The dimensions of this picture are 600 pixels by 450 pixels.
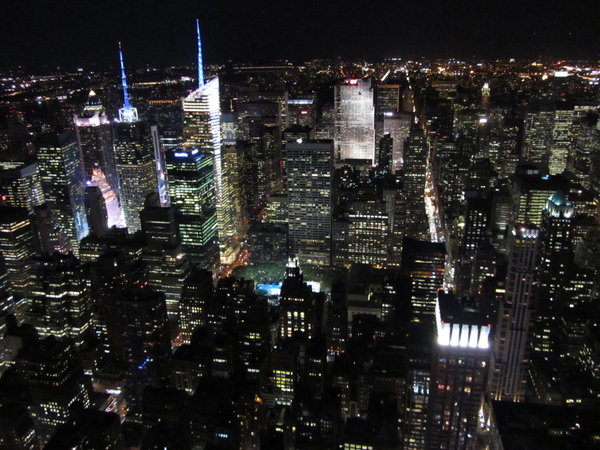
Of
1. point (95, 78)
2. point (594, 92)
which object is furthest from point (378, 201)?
point (594, 92)

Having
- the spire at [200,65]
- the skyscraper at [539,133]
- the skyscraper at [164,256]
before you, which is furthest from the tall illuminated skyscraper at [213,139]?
the skyscraper at [539,133]

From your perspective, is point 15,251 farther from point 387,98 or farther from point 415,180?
point 387,98

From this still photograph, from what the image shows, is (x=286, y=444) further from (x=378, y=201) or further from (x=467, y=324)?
(x=378, y=201)

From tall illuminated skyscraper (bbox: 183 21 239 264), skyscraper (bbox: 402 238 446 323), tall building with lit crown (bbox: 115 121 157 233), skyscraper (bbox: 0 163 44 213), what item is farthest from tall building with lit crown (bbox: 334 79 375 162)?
skyscraper (bbox: 0 163 44 213)

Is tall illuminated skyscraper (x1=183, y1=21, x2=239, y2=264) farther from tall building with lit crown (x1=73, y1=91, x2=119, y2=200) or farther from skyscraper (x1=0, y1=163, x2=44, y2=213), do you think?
skyscraper (x1=0, y1=163, x2=44, y2=213)

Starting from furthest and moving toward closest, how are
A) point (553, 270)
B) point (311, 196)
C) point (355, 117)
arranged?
point (355, 117) < point (311, 196) < point (553, 270)

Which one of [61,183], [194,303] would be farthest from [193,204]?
[61,183]

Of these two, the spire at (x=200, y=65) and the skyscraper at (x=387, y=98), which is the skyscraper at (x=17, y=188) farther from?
the skyscraper at (x=387, y=98)
